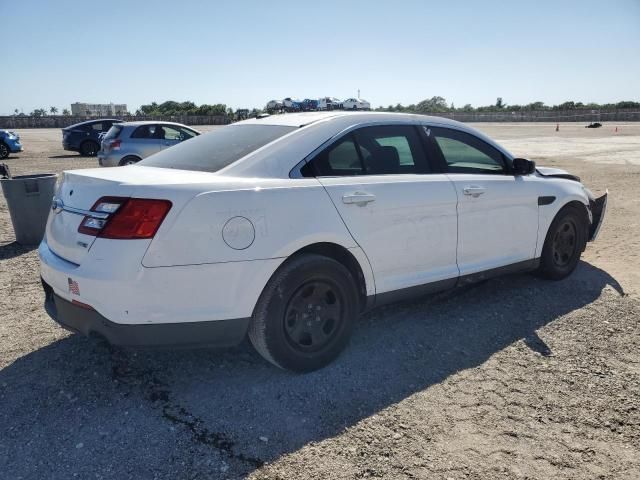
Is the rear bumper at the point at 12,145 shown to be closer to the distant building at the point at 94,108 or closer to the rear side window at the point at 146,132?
the rear side window at the point at 146,132

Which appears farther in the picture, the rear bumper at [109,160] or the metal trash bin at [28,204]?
the rear bumper at [109,160]

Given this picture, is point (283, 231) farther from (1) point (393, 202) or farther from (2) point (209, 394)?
(2) point (209, 394)

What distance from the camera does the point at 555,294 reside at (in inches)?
189

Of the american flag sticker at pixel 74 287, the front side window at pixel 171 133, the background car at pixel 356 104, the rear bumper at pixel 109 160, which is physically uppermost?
the background car at pixel 356 104

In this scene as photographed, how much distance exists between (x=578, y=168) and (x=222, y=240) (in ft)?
46.9

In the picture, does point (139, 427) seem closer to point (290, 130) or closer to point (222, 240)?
point (222, 240)

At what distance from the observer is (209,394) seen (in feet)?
10.3

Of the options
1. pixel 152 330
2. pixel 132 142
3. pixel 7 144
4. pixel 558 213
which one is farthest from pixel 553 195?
pixel 7 144

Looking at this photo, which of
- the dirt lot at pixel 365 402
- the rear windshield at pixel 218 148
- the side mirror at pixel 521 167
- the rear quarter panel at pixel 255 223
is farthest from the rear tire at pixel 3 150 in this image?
the side mirror at pixel 521 167

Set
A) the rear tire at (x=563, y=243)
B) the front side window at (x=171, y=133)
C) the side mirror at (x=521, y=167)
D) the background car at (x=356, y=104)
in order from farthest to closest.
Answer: the background car at (x=356, y=104) → the front side window at (x=171, y=133) → the rear tire at (x=563, y=243) → the side mirror at (x=521, y=167)

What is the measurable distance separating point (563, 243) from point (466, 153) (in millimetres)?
1591

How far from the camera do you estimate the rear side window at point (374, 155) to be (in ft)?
11.2

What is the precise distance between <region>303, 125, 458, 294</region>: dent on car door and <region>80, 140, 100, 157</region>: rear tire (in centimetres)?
1970

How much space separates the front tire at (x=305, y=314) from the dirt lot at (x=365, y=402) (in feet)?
0.56
